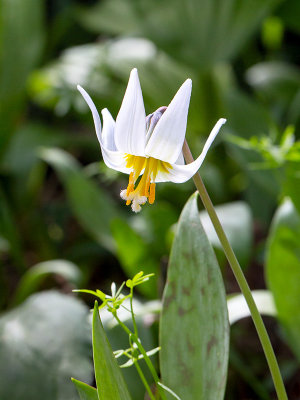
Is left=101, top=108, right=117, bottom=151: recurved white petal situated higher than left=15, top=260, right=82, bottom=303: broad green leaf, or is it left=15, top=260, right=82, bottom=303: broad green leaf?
left=15, top=260, right=82, bottom=303: broad green leaf

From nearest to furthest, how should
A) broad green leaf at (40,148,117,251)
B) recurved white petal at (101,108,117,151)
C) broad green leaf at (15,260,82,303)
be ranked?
recurved white petal at (101,108,117,151)
broad green leaf at (15,260,82,303)
broad green leaf at (40,148,117,251)

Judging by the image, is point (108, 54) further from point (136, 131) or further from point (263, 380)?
point (136, 131)

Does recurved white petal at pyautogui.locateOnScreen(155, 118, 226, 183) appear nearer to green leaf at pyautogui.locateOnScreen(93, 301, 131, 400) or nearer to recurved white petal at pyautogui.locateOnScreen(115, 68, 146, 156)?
recurved white petal at pyautogui.locateOnScreen(115, 68, 146, 156)

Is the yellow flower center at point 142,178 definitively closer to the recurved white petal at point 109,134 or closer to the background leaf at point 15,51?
the recurved white petal at point 109,134

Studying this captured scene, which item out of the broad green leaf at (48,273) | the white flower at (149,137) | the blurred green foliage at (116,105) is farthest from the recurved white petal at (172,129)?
the blurred green foliage at (116,105)

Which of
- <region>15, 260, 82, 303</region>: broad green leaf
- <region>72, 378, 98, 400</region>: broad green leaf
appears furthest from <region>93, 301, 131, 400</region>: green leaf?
<region>15, 260, 82, 303</region>: broad green leaf
